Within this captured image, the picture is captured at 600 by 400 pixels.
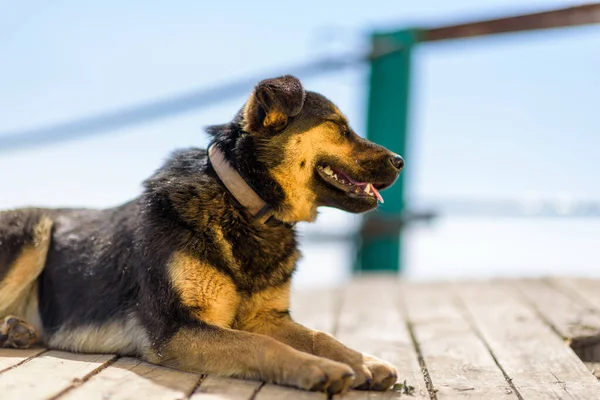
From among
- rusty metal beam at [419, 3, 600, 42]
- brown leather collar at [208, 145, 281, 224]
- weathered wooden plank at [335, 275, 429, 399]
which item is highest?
rusty metal beam at [419, 3, 600, 42]

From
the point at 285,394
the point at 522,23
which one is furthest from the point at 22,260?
the point at 522,23

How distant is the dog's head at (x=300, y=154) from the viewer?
120 inches

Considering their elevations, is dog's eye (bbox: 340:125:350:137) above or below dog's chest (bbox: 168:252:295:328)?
above

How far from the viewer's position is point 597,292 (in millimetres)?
4949

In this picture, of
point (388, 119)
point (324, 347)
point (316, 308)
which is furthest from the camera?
point (388, 119)

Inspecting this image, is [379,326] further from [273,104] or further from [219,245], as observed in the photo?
[273,104]

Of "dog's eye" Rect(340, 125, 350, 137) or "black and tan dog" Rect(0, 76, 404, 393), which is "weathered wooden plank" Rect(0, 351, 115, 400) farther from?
"dog's eye" Rect(340, 125, 350, 137)

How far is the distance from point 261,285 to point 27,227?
115 cm

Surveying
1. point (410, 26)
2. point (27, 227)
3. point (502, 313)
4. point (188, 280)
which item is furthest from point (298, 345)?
point (410, 26)

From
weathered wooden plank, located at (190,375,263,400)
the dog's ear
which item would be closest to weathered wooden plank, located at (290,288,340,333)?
the dog's ear

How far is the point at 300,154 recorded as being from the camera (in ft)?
10.2

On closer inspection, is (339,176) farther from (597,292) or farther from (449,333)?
(597,292)

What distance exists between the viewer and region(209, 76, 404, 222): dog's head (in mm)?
3059

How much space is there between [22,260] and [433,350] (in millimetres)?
1804
